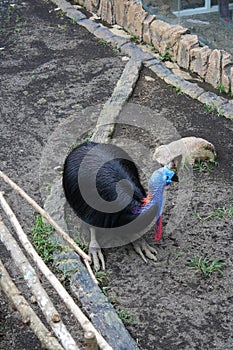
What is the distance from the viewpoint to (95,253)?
480 centimetres

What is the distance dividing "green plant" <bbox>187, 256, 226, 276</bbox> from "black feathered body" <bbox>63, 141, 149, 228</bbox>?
0.57 metres

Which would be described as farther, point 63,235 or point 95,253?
point 95,253

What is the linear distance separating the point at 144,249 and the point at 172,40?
3.75 meters

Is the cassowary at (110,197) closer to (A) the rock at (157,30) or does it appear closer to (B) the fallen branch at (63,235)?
(B) the fallen branch at (63,235)

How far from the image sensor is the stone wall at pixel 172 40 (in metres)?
7.20

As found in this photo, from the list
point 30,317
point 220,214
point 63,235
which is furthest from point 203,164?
point 30,317

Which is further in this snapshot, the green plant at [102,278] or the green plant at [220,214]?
the green plant at [220,214]

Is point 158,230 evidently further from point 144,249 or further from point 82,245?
point 82,245

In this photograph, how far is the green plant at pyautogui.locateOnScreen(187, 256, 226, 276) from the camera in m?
4.65

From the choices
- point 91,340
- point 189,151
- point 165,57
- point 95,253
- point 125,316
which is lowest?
point 125,316

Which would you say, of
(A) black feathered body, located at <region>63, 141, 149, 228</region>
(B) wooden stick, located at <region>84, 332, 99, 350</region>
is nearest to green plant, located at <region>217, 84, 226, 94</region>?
(A) black feathered body, located at <region>63, 141, 149, 228</region>

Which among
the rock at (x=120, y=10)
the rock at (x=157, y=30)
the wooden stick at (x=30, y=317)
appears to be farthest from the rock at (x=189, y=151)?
the rock at (x=120, y=10)

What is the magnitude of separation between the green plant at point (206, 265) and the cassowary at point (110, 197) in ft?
1.00

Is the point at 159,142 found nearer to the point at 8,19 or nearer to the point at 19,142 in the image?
the point at 19,142
